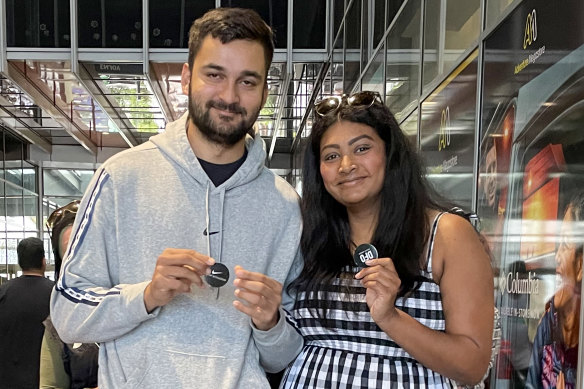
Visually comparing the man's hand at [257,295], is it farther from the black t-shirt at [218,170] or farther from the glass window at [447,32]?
the glass window at [447,32]

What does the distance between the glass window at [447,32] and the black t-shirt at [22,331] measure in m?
3.51

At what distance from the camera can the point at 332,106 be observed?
6.83ft

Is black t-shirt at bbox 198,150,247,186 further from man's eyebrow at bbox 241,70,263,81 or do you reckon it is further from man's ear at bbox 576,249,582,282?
man's ear at bbox 576,249,582,282

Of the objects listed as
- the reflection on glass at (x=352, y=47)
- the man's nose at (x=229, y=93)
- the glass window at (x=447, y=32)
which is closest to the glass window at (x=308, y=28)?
the reflection on glass at (x=352, y=47)

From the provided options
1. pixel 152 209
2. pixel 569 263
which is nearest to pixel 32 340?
pixel 152 209

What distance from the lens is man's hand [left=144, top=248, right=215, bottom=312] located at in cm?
162

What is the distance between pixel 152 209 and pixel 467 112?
231 cm

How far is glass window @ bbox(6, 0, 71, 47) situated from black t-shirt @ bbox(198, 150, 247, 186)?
1009 cm

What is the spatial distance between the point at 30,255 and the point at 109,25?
6.76m

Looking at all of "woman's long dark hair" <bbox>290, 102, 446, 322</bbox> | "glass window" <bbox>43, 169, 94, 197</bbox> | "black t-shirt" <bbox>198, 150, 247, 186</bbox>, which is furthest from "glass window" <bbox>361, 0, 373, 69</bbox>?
"glass window" <bbox>43, 169, 94, 197</bbox>

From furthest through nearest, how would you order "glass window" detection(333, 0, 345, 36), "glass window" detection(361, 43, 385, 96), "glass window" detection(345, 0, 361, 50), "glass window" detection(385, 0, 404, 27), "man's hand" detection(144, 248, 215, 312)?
"glass window" detection(333, 0, 345, 36) < "glass window" detection(345, 0, 361, 50) < "glass window" detection(361, 43, 385, 96) < "glass window" detection(385, 0, 404, 27) < "man's hand" detection(144, 248, 215, 312)

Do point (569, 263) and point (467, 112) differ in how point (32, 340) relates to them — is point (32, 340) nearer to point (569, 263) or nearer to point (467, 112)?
point (467, 112)

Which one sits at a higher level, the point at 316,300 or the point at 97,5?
the point at 97,5

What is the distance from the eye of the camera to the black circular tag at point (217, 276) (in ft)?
5.41
